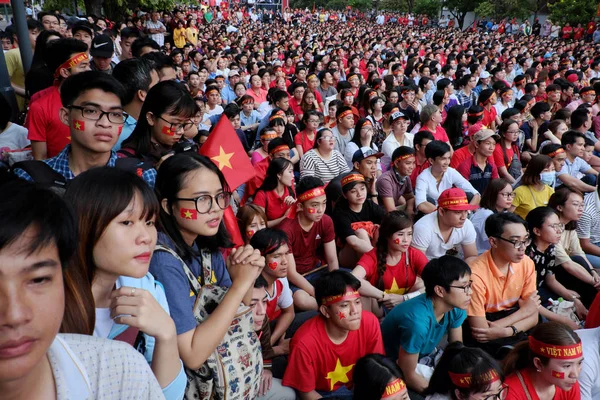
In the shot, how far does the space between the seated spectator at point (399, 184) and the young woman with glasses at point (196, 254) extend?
3.29m

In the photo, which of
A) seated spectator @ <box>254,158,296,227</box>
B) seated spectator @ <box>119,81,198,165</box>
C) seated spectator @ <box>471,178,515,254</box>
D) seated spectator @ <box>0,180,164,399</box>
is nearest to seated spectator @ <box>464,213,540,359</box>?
seated spectator @ <box>471,178,515,254</box>

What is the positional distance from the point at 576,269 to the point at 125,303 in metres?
4.24

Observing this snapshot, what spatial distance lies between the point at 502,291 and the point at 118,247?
10.1ft

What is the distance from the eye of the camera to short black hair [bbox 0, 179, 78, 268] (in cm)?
84

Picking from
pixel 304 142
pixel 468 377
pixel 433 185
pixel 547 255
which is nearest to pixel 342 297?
pixel 468 377

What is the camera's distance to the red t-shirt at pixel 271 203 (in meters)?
4.73

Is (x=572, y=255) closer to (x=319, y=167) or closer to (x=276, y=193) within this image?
(x=319, y=167)

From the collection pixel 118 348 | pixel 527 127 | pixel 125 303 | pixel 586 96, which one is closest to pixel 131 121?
pixel 125 303

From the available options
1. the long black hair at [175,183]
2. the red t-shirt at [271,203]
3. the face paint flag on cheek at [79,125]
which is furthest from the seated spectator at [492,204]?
the face paint flag on cheek at [79,125]

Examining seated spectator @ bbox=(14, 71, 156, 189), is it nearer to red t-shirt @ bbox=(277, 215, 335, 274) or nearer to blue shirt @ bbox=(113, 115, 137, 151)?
blue shirt @ bbox=(113, 115, 137, 151)

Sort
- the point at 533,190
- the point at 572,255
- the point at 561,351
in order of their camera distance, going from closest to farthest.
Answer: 1. the point at 561,351
2. the point at 572,255
3. the point at 533,190

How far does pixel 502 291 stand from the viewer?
3656mm

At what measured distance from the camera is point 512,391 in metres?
2.74

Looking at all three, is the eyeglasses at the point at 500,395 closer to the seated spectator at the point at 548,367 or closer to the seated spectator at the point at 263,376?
the seated spectator at the point at 548,367
